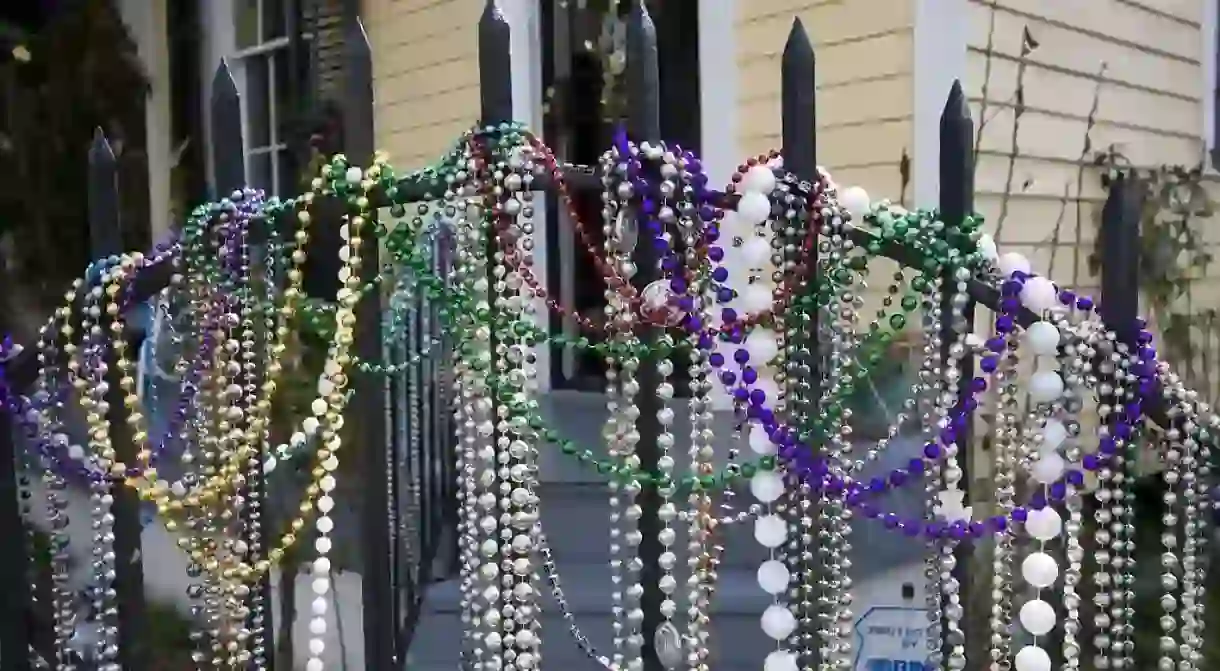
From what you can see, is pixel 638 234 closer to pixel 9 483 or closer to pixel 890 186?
pixel 9 483

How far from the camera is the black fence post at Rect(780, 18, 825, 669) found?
151cm

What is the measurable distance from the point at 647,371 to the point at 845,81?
80.2 inches

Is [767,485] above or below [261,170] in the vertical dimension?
below

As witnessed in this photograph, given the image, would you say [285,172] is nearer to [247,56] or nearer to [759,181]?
[247,56]

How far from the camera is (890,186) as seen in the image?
125 inches

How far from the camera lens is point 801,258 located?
1.51 meters

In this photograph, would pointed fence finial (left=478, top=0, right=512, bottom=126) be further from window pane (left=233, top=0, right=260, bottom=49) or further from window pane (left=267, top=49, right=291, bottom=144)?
window pane (left=233, top=0, right=260, bottom=49)

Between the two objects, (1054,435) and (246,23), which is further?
(246,23)

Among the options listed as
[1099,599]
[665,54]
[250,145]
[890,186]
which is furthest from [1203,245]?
[250,145]

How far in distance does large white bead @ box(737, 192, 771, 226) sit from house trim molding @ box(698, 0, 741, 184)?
2.10 metres

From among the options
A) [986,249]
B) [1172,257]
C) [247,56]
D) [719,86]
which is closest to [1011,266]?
[986,249]

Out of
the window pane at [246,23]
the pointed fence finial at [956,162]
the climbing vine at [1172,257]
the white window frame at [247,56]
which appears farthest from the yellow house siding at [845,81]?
the window pane at [246,23]

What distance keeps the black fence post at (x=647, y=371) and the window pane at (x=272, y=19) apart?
14.8 ft


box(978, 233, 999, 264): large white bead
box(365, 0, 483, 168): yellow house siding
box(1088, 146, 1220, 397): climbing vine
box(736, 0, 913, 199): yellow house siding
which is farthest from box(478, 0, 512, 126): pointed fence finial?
box(365, 0, 483, 168): yellow house siding
